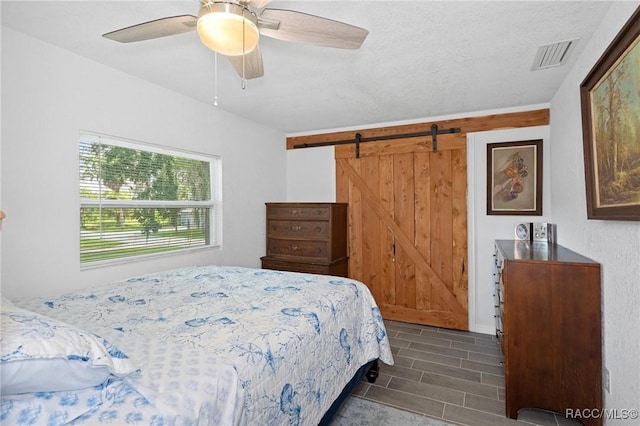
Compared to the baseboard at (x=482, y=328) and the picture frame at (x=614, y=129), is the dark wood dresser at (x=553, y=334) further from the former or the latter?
the baseboard at (x=482, y=328)

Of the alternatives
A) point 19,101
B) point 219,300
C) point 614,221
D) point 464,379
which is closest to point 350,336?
point 219,300

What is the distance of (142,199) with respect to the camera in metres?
2.76

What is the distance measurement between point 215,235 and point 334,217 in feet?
4.54

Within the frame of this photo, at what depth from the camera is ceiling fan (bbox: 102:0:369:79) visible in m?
1.36

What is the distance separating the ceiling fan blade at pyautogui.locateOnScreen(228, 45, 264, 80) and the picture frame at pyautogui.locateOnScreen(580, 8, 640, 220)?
1677mm

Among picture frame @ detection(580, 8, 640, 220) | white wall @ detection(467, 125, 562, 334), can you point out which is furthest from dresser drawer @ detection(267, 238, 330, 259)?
picture frame @ detection(580, 8, 640, 220)

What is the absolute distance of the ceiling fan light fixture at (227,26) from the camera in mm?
1350

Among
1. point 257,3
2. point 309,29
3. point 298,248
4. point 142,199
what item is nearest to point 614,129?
point 309,29

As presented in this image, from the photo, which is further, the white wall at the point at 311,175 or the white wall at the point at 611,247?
the white wall at the point at 311,175

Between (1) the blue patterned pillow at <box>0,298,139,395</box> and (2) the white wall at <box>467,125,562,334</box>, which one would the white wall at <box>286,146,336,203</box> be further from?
(1) the blue patterned pillow at <box>0,298,139,395</box>

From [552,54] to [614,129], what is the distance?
3.08 feet

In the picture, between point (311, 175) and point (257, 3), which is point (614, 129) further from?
point (311, 175)

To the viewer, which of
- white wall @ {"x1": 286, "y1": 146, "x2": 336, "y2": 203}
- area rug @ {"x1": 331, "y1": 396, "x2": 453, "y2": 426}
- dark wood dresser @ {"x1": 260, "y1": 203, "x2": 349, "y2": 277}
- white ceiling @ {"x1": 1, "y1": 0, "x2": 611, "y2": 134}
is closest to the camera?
white ceiling @ {"x1": 1, "y1": 0, "x2": 611, "y2": 134}

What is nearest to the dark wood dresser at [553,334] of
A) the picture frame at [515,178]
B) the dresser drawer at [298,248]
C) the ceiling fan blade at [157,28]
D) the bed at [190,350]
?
the bed at [190,350]
